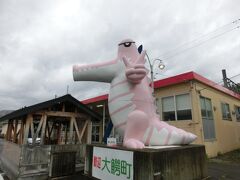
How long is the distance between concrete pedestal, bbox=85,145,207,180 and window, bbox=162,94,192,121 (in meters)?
5.46

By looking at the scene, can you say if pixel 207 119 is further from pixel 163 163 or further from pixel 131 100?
pixel 163 163

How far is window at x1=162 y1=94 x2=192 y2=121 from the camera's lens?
10290 mm

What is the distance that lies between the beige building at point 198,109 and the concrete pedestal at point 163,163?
5.26 metres

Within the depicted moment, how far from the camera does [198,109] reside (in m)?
9.93

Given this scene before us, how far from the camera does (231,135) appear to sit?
13.3 meters

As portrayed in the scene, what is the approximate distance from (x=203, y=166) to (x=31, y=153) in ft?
18.4

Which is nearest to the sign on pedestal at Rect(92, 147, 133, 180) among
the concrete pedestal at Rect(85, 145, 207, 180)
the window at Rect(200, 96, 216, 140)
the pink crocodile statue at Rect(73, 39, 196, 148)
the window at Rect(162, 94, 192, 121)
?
the concrete pedestal at Rect(85, 145, 207, 180)

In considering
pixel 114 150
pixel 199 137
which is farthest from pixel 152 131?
pixel 199 137

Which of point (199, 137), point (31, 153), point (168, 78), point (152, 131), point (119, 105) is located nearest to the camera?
point (152, 131)

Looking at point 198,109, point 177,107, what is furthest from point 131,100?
point 177,107

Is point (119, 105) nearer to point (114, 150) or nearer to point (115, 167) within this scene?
point (114, 150)

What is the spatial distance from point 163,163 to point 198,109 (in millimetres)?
7043

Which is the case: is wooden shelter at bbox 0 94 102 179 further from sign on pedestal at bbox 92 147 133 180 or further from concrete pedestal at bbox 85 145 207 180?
sign on pedestal at bbox 92 147 133 180

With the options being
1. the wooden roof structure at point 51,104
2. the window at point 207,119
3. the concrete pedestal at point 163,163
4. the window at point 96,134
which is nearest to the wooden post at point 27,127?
the wooden roof structure at point 51,104
